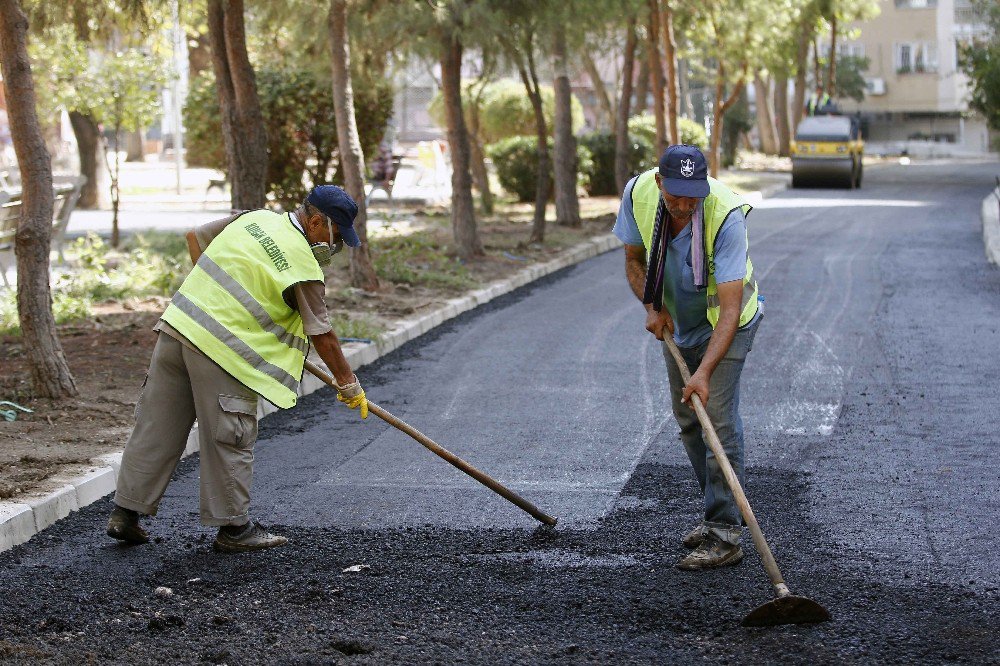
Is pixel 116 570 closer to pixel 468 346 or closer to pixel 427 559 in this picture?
pixel 427 559

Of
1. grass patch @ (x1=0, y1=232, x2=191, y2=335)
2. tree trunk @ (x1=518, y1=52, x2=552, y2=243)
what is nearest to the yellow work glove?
grass patch @ (x1=0, y1=232, x2=191, y2=335)

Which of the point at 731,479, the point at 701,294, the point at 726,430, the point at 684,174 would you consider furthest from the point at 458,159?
the point at 731,479

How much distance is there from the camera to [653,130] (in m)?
28.9

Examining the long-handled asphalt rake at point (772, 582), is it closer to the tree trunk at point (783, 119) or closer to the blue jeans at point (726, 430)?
the blue jeans at point (726, 430)

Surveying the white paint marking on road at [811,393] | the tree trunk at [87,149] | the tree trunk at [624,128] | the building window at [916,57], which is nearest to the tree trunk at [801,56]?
the building window at [916,57]

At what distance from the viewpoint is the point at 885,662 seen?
4.11 meters

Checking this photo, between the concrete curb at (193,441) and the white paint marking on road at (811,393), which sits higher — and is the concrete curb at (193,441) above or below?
above

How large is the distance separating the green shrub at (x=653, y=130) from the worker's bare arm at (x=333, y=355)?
23.0m

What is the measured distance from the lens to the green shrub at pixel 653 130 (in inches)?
1123

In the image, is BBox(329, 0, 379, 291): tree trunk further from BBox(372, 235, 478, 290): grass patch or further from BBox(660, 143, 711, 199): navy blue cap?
BBox(660, 143, 711, 199): navy blue cap

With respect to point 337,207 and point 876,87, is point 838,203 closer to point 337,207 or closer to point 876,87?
point 337,207

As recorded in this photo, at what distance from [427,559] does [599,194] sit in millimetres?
22290

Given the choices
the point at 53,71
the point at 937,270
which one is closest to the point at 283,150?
the point at 53,71

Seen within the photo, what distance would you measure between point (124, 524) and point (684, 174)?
2659mm
